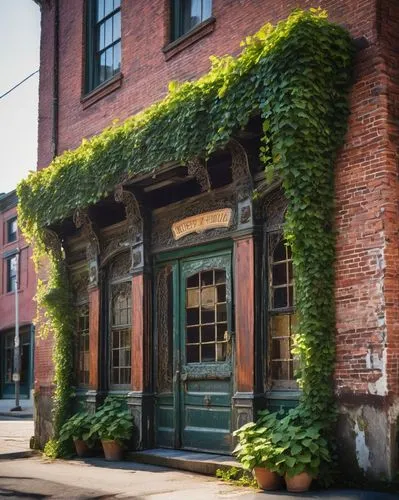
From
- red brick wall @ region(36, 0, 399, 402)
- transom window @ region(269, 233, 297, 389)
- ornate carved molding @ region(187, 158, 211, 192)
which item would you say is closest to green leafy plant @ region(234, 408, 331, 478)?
red brick wall @ region(36, 0, 399, 402)

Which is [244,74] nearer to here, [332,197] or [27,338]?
[332,197]

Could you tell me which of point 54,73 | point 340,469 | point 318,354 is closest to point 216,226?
point 318,354

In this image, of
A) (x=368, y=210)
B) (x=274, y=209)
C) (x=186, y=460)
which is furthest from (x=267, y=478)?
(x=274, y=209)

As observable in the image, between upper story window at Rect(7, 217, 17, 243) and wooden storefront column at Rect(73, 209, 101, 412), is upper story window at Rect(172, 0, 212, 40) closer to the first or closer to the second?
wooden storefront column at Rect(73, 209, 101, 412)

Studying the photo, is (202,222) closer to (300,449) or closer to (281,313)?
(281,313)

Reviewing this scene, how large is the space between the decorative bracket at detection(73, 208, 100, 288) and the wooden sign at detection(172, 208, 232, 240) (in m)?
2.11

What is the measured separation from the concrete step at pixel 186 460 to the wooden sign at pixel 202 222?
3.01 m

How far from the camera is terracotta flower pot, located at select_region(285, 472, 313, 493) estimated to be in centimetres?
753

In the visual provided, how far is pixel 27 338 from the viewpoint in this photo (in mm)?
32281

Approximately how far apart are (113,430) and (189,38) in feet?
19.2

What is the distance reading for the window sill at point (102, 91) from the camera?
12.7 metres

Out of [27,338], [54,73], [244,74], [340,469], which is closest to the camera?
[340,469]

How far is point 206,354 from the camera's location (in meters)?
10.4

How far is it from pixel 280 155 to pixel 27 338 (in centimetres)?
2589
